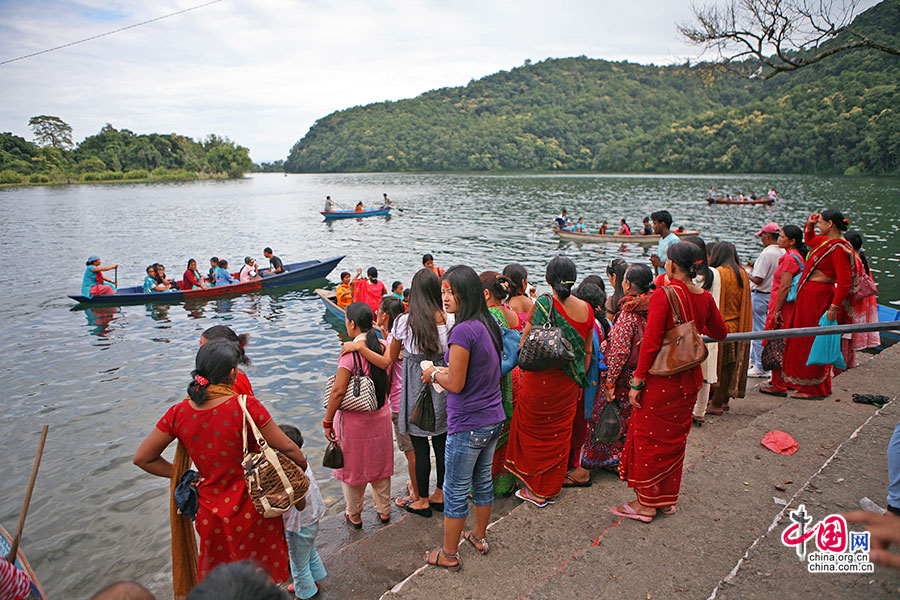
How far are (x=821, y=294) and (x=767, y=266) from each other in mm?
1269

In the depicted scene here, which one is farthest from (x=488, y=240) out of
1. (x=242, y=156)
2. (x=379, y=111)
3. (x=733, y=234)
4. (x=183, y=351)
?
(x=379, y=111)

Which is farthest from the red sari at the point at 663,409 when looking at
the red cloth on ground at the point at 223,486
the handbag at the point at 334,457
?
the red cloth on ground at the point at 223,486

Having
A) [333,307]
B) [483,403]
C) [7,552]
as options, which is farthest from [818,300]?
[333,307]

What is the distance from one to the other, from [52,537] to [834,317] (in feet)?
27.6

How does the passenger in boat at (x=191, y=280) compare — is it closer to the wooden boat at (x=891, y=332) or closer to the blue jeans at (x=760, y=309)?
the blue jeans at (x=760, y=309)

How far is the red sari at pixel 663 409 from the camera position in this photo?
137 inches

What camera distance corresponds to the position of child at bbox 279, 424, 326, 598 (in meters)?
3.45

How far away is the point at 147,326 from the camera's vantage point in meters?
13.2

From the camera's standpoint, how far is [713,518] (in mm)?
3605

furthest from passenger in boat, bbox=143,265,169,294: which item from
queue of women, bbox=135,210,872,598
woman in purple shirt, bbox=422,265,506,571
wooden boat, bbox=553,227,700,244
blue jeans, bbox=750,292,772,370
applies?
wooden boat, bbox=553,227,700,244

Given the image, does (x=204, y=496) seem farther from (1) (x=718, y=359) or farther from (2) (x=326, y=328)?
(2) (x=326, y=328)

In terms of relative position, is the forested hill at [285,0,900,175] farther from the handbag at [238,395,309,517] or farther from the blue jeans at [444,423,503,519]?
the handbag at [238,395,309,517]

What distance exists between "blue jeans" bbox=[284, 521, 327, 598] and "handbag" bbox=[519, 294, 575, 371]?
1.80 meters

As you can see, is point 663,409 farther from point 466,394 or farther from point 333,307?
point 333,307
